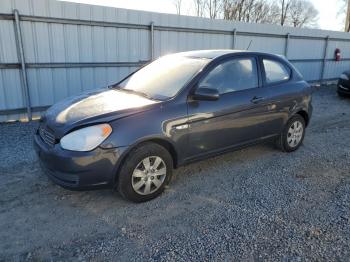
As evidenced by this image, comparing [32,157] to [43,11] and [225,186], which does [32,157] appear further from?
[43,11]

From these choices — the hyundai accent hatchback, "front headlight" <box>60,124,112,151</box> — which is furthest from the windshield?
"front headlight" <box>60,124,112,151</box>

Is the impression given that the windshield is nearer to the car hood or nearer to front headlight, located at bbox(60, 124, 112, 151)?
the car hood

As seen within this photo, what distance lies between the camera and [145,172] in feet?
10.9

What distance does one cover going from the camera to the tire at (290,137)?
191 inches

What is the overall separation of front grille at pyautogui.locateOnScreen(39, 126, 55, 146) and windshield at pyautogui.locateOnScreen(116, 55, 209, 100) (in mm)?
1190

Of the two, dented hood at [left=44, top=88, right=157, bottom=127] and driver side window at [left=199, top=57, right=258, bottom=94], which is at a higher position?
driver side window at [left=199, top=57, right=258, bottom=94]

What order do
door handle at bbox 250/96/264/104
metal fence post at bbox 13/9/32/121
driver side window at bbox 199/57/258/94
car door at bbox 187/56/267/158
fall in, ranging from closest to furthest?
car door at bbox 187/56/267/158 → driver side window at bbox 199/57/258/94 → door handle at bbox 250/96/264/104 → metal fence post at bbox 13/9/32/121

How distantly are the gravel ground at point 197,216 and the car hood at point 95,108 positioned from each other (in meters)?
0.92

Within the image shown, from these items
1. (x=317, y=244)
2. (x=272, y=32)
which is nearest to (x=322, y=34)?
(x=272, y=32)

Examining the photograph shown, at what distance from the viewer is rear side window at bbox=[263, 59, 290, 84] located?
14.6 ft

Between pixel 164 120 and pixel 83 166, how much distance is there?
978 mm

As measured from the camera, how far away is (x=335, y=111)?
8.48m

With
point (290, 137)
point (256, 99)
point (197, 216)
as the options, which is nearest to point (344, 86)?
point (290, 137)

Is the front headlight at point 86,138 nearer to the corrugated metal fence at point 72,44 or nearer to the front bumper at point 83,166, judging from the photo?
the front bumper at point 83,166
